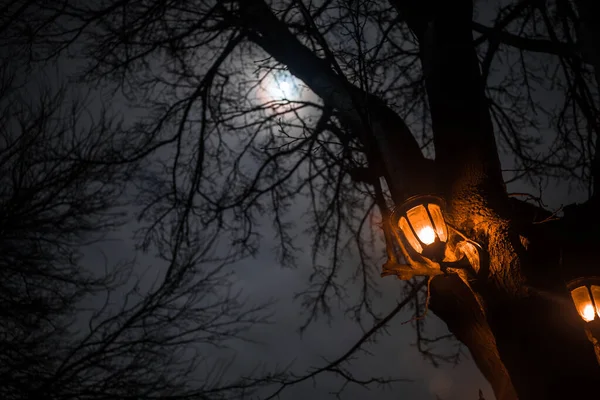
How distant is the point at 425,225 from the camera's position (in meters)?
2.79

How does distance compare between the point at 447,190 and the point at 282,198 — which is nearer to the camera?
the point at 447,190

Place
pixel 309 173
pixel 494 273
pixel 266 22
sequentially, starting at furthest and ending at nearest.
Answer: pixel 309 173, pixel 266 22, pixel 494 273

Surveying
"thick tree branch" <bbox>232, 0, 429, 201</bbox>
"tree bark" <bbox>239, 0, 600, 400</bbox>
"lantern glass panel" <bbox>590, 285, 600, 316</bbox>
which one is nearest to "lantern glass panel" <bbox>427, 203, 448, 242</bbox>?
Result: "tree bark" <bbox>239, 0, 600, 400</bbox>

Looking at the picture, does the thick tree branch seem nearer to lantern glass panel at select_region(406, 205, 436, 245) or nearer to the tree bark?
the tree bark

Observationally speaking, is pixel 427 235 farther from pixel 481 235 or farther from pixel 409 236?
pixel 481 235

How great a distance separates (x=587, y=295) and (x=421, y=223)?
167 centimetres

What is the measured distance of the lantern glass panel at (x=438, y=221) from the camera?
2750mm

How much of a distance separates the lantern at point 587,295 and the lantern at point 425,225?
1478mm

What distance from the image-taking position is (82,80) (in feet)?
17.9

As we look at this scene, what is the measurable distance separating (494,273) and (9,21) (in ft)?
17.7

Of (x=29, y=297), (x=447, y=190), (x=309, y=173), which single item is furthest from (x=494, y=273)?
(x=309, y=173)

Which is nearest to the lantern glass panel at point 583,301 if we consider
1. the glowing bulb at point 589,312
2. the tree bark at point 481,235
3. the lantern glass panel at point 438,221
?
the glowing bulb at point 589,312

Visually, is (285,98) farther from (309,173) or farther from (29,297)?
(29,297)

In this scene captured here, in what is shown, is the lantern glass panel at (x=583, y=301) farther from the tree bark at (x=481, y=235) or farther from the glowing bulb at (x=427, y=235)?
the glowing bulb at (x=427, y=235)
